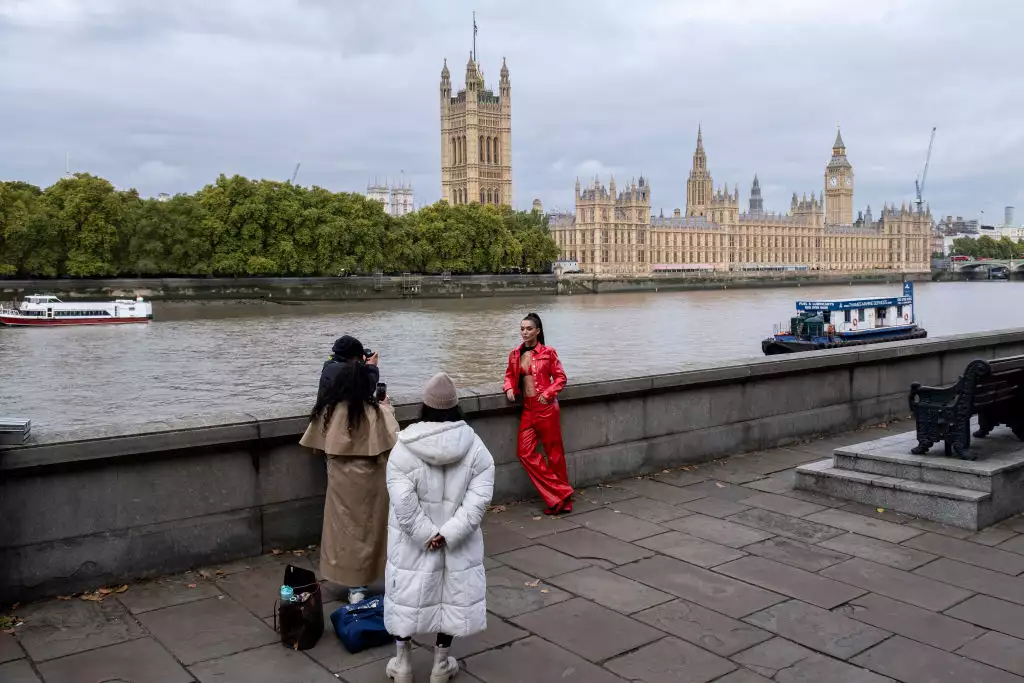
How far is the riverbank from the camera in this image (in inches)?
2338

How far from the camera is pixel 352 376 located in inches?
183

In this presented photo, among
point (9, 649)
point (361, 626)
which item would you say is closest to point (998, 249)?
point (361, 626)

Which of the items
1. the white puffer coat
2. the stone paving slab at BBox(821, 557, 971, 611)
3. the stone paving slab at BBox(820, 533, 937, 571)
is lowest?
the stone paving slab at BBox(821, 557, 971, 611)

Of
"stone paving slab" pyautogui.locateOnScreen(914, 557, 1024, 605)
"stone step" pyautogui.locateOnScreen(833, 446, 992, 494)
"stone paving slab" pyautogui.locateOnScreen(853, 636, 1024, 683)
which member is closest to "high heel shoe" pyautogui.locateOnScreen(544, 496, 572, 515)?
"stone step" pyautogui.locateOnScreen(833, 446, 992, 494)

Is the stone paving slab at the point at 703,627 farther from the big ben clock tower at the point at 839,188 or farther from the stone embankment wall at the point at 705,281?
the big ben clock tower at the point at 839,188

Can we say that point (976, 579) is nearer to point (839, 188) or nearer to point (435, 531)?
point (435, 531)

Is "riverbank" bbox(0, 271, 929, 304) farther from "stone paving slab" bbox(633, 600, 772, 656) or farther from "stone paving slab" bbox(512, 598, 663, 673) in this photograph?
"stone paving slab" bbox(633, 600, 772, 656)

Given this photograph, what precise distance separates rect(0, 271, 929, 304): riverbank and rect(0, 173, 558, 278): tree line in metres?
0.92

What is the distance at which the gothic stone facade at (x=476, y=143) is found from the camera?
134 metres

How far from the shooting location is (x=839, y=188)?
172m

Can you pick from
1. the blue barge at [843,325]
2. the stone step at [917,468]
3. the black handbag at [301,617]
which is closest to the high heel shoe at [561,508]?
the stone step at [917,468]

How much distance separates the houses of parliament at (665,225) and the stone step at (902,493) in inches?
4583

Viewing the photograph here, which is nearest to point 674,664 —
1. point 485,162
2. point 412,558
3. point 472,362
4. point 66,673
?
point 412,558

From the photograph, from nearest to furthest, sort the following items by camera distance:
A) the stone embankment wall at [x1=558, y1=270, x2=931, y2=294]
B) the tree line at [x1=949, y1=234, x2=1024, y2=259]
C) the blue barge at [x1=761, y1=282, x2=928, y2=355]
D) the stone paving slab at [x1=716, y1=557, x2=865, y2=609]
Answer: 1. the stone paving slab at [x1=716, y1=557, x2=865, y2=609]
2. the blue barge at [x1=761, y1=282, x2=928, y2=355]
3. the stone embankment wall at [x1=558, y1=270, x2=931, y2=294]
4. the tree line at [x1=949, y1=234, x2=1024, y2=259]
